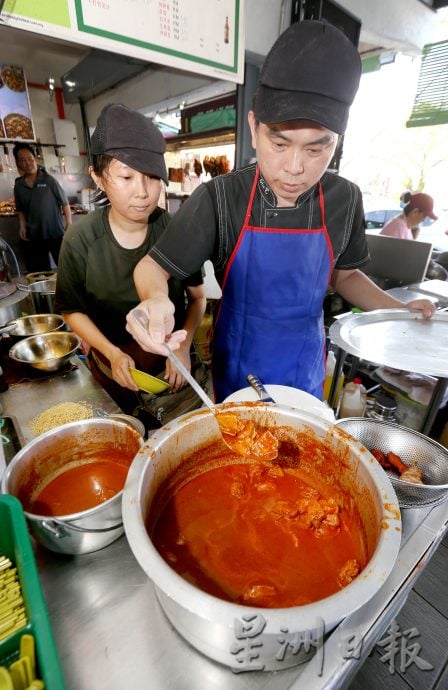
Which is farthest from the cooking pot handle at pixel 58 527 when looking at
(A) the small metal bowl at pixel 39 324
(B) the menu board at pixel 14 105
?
(B) the menu board at pixel 14 105

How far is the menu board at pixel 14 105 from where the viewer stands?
263 inches

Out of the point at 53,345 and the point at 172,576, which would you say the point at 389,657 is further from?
the point at 53,345

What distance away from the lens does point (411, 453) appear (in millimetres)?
1285

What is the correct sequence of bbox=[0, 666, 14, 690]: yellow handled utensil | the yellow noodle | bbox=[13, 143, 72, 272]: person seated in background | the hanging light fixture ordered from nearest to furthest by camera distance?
bbox=[0, 666, 14, 690]: yellow handled utensil < the yellow noodle < bbox=[13, 143, 72, 272]: person seated in background < the hanging light fixture

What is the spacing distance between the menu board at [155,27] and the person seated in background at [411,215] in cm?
303

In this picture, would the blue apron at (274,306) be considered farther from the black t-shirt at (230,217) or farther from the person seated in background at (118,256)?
the person seated in background at (118,256)

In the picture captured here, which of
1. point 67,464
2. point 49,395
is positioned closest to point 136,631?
point 67,464

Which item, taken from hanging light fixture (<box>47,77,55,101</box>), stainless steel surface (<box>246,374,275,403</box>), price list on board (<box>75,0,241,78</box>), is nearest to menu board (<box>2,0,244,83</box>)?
price list on board (<box>75,0,241,78</box>)

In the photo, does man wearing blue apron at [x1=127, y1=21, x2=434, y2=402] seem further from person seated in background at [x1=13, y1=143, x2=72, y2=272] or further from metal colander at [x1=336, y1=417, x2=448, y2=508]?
person seated in background at [x1=13, y1=143, x2=72, y2=272]

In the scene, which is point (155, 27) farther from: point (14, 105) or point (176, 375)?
point (14, 105)

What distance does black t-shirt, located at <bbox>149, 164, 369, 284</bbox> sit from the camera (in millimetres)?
1444

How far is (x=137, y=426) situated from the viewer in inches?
44.7

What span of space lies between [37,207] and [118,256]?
194 inches

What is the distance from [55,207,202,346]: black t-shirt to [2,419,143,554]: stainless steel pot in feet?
3.16
